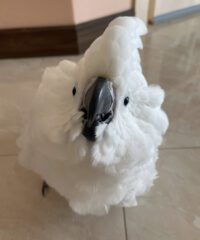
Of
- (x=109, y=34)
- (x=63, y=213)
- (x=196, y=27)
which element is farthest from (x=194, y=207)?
(x=196, y=27)

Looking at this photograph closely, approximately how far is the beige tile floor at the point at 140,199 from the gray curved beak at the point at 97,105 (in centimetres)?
38

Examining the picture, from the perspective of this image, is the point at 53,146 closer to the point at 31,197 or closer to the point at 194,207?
the point at 31,197

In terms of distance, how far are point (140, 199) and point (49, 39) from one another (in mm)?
650

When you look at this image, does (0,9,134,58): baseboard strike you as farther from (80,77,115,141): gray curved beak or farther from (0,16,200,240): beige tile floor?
(80,77,115,141): gray curved beak

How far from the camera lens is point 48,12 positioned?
111 cm

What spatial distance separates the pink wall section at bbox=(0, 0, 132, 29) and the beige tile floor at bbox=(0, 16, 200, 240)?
0.18m

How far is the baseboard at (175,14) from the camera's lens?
1.38 metres

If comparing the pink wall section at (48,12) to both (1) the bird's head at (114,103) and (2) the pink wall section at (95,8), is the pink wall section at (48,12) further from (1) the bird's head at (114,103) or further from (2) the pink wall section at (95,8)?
(1) the bird's head at (114,103)

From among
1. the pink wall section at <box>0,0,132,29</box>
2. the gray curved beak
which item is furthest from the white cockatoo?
the pink wall section at <box>0,0,132,29</box>

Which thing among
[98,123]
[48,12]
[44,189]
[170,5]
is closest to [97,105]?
[98,123]

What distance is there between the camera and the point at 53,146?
0.57 meters

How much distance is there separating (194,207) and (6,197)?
46 centimetres

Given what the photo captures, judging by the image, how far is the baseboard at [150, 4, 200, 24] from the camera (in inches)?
54.3

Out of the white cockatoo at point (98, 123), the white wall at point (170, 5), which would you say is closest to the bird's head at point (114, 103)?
the white cockatoo at point (98, 123)
